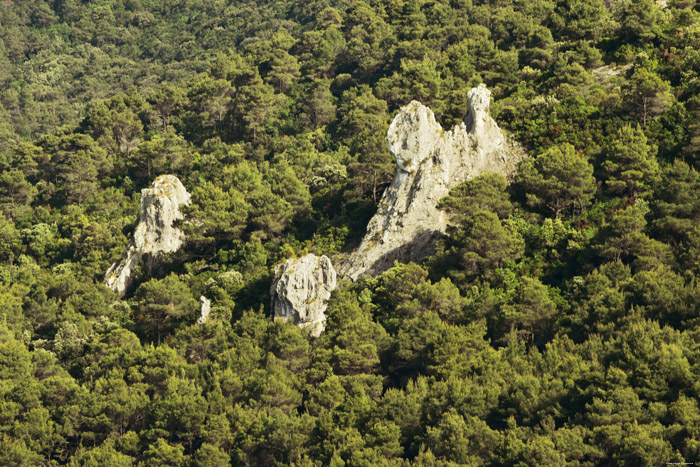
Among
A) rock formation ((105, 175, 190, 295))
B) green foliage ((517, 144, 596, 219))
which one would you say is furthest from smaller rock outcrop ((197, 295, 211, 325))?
green foliage ((517, 144, 596, 219))

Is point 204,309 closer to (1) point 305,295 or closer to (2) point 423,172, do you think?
(1) point 305,295

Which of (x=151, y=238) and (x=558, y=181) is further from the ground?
(x=558, y=181)

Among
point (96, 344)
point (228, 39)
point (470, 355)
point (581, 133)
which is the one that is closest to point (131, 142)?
point (96, 344)

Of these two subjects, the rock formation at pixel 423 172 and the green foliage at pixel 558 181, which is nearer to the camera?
the green foliage at pixel 558 181

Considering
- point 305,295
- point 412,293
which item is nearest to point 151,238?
point 305,295

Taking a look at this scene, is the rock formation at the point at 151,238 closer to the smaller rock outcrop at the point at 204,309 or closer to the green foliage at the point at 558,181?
the smaller rock outcrop at the point at 204,309

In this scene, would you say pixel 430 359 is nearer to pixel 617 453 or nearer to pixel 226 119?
pixel 617 453

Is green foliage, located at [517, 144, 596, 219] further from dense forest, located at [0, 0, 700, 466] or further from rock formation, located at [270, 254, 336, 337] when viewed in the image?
rock formation, located at [270, 254, 336, 337]

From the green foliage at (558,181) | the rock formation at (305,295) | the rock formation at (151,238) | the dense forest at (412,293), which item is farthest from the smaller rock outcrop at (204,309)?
the green foliage at (558,181)
